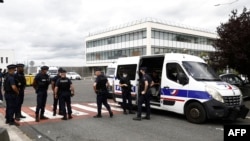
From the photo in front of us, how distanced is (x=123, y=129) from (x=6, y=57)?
80576 mm

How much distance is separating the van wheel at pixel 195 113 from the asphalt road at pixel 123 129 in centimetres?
18

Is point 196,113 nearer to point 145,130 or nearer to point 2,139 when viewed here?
point 145,130

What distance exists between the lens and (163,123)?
9.80 m

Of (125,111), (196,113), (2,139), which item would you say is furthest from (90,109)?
(2,139)

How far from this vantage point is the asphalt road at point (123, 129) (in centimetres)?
784

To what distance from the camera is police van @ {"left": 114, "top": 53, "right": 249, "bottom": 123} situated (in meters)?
9.25

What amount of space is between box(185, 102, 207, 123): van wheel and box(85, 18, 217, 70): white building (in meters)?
39.9

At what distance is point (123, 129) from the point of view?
8.84 m

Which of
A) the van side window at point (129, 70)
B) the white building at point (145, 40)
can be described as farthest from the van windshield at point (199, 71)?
the white building at point (145, 40)

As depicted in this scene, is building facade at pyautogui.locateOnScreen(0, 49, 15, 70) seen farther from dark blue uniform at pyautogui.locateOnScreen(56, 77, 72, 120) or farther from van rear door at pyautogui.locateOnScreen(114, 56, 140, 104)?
dark blue uniform at pyautogui.locateOnScreen(56, 77, 72, 120)

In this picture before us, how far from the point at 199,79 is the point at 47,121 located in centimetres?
523

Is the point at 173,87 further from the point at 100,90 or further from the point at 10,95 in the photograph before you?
the point at 10,95

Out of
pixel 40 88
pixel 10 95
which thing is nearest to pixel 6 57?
pixel 40 88

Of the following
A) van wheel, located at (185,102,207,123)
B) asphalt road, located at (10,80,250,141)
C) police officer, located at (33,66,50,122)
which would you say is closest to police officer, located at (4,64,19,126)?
asphalt road, located at (10,80,250,141)
